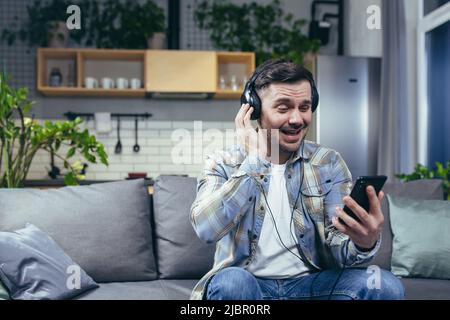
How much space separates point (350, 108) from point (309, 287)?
286 centimetres

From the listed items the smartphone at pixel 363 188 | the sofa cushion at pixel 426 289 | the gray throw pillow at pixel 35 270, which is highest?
the smartphone at pixel 363 188

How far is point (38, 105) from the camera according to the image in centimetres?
430

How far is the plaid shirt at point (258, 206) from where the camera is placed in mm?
1170

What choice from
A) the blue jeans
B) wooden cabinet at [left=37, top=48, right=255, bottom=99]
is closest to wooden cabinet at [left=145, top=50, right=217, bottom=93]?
wooden cabinet at [left=37, top=48, right=255, bottom=99]

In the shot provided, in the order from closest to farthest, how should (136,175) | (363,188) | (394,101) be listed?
1. (363,188)
2. (394,101)
3. (136,175)

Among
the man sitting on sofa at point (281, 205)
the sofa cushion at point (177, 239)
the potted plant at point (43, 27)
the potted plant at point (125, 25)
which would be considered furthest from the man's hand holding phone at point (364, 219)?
the potted plant at point (43, 27)

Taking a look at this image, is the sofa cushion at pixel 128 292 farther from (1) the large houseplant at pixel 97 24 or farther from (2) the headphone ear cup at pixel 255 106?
(1) the large houseplant at pixel 97 24

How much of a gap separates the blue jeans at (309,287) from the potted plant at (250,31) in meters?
3.35

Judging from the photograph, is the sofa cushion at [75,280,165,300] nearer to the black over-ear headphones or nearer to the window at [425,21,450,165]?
the black over-ear headphones

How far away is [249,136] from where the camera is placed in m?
1.18

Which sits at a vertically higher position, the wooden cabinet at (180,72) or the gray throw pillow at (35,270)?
the wooden cabinet at (180,72)

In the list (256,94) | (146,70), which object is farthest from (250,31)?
(256,94)

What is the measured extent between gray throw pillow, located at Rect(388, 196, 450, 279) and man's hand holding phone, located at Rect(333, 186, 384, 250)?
36.4 inches

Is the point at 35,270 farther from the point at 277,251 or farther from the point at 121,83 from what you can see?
the point at 121,83
